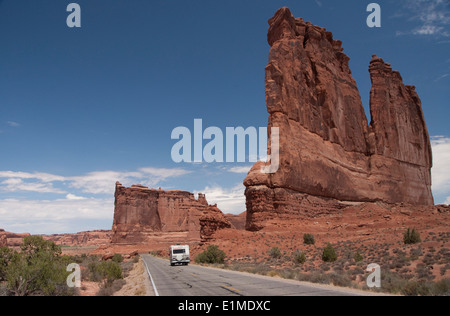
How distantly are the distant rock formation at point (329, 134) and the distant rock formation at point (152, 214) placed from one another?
178 feet

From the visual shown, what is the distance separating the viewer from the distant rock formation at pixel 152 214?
92.9 m

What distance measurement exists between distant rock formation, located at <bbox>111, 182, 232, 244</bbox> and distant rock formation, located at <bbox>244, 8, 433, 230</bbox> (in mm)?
54276

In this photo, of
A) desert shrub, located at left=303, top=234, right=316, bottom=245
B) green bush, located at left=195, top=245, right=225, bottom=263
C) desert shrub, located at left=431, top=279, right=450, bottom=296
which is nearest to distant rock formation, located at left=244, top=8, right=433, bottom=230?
desert shrub, located at left=303, top=234, right=316, bottom=245

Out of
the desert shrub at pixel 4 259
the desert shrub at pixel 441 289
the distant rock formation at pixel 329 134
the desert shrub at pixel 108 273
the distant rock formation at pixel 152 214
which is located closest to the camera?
the desert shrub at pixel 441 289

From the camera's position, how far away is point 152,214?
10094cm

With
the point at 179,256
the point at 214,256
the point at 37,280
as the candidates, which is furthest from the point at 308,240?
the point at 37,280

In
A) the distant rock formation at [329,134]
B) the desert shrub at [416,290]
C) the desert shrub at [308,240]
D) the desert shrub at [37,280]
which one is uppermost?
the distant rock formation at [329,134]

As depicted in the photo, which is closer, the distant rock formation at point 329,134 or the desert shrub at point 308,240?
the desert shrub at point 308,240

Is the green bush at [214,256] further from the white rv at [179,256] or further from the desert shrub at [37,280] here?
the desert shrub at [37,280]

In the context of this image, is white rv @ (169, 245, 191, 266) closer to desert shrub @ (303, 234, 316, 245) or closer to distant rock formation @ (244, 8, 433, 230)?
distant rock formation @ (244, 8, 433, 230)

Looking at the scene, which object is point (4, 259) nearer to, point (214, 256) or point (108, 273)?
point (108, 273)

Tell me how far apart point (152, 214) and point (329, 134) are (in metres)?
68.0

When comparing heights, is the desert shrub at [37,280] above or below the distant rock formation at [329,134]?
below

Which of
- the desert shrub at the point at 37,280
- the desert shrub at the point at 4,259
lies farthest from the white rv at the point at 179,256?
the desert shrub at the point at 37,280
